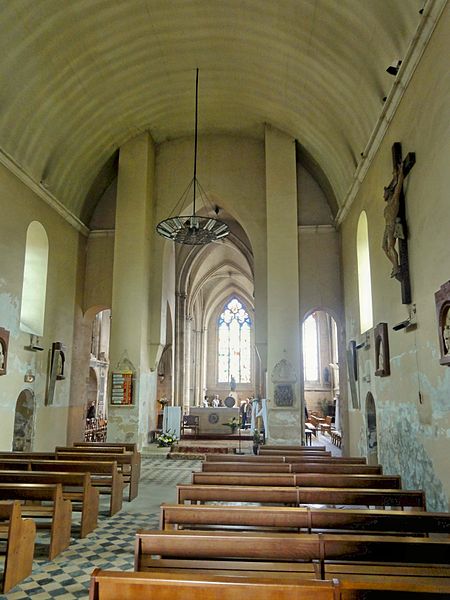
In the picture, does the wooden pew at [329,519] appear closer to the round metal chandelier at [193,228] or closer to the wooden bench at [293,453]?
the wooden bench at [293,453]

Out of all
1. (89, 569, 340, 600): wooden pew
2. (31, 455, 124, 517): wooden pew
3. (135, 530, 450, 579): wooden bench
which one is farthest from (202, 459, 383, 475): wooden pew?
(89, 569, 340, 600): wooden pew

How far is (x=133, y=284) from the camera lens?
13.7m

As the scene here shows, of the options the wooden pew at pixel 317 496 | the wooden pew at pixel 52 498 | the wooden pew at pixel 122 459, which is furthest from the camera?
the wooden pew at pixel 122 459

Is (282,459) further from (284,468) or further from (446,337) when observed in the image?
(446,337)

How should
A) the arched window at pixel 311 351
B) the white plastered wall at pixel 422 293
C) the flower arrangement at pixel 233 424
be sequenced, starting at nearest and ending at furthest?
the white plastered wall at pixel 422 293, the flower arrangement at pixel 233 424, the arched window at pixel 311 351

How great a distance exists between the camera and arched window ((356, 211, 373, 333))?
1139cm

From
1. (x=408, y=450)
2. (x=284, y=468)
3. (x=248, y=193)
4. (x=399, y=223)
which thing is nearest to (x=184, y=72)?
(x=248, y=193)

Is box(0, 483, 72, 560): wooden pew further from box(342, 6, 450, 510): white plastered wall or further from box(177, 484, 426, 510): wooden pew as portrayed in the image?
box(342, 6, 450, 510): white plastered wall

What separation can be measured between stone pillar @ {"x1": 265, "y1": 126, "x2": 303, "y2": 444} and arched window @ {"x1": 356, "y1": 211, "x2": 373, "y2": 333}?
207cm

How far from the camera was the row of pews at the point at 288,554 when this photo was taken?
2.21 meters

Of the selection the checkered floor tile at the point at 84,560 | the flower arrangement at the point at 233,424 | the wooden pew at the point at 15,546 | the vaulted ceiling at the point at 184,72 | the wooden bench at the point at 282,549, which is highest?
the vaulted ceiling at the point at 184,72

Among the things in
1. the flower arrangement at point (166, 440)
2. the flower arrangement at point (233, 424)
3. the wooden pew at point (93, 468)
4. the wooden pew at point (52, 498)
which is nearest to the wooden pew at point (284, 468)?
the wooden pew at point (93, 468)

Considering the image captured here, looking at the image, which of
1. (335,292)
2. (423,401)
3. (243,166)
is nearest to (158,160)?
(243,166)

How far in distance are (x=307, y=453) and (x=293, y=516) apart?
4985 mm
